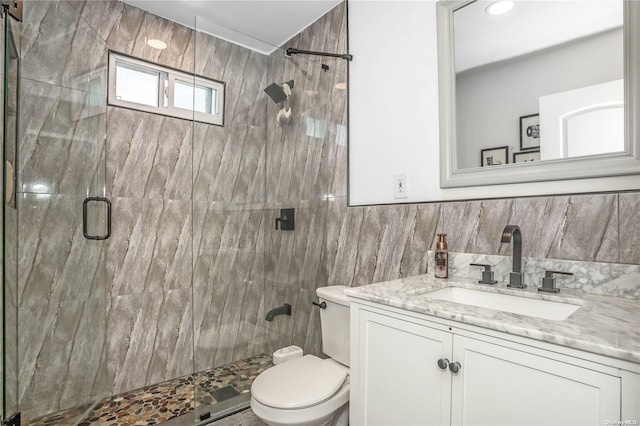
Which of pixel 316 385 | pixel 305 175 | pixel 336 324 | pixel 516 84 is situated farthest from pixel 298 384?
pixel 516 84

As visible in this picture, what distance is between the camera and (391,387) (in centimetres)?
109

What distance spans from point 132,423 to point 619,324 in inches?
87.0

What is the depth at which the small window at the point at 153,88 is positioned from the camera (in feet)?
7.14

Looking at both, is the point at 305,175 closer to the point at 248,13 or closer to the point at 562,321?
the point at 248,13

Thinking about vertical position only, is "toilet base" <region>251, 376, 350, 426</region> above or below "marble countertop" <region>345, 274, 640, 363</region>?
below

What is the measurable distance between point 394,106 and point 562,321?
132 cm

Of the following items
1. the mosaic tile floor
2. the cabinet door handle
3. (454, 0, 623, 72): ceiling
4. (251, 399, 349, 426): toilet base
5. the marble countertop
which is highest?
(454, 0, 623, 72): ceiling

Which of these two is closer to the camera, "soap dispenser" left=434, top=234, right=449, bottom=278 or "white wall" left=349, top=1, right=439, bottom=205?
"soap dispenser" left=434, top=234, right=449, bottom=278

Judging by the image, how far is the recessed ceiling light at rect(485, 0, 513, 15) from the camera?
4.59 feet

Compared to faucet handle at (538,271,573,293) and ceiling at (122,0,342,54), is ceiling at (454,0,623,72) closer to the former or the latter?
faucet handle at (538,271,573,293)

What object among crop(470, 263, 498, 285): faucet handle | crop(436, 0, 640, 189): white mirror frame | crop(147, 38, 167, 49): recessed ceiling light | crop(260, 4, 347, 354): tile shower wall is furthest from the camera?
crop(147, 38, 167, 49): recessed ceiling light

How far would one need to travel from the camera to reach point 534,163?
1.30 meters

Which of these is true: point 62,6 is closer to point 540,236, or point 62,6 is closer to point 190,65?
point 190,65

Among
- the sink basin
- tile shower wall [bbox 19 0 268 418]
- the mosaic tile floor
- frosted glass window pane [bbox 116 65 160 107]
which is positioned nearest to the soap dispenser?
the sink basin
